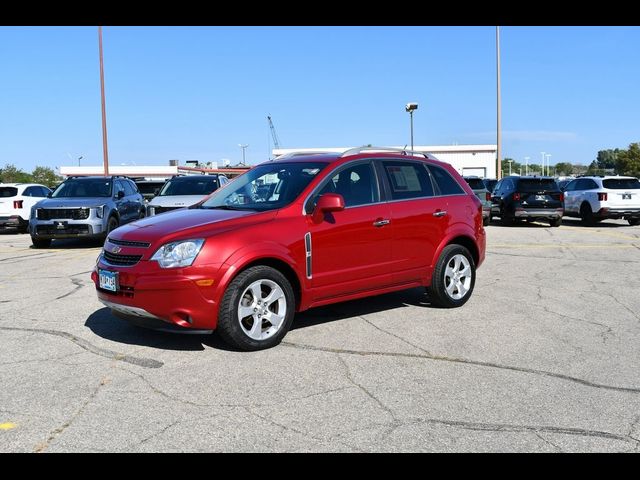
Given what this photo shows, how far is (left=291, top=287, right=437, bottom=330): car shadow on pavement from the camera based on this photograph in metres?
6.64

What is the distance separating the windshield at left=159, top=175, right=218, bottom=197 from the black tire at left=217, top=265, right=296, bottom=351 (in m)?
9.96

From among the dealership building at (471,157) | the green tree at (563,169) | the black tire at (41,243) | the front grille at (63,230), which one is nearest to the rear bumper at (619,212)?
A: the front grille at (63,230)

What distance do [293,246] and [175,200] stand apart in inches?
366

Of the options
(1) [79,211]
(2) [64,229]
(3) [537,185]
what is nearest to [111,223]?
(1) [79,211]

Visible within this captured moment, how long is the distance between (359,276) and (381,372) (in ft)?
5.04

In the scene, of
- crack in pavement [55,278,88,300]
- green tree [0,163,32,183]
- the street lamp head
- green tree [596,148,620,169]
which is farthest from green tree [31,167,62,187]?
green tree [596,148,620,169]

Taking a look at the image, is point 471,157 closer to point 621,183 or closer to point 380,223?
point 621,183

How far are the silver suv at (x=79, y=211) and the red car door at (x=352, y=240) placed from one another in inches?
372

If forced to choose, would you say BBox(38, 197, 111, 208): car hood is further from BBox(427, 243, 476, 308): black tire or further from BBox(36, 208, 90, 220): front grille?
BBox(427, 243, 476, 308): black tire

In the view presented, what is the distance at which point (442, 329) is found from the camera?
6199mm

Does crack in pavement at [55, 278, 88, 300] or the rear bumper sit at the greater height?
the rear bumper

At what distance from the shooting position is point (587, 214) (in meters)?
20.3

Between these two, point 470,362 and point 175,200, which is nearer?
point 470,362
